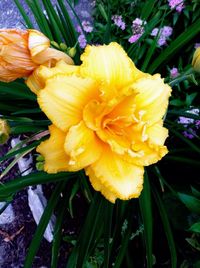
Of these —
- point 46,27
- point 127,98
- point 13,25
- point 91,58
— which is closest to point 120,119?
point 127,98

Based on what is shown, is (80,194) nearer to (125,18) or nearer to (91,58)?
(125,18)

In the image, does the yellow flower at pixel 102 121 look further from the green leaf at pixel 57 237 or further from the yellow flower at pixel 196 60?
the green leaf at pixel 57 237

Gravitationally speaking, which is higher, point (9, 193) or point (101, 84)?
point (101, 84)

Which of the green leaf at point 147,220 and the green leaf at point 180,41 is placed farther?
the green leaf at point 180,41

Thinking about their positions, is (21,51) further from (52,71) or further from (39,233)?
(39,233)

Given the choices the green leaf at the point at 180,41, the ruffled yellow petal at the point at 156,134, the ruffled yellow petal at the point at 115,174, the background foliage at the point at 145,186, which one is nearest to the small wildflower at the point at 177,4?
the background foliage at the point at 145,186

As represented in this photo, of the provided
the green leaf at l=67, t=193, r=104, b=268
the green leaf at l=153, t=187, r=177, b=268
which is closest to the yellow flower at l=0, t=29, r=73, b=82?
the green leaf at l=67, t=193, r=104, b=268

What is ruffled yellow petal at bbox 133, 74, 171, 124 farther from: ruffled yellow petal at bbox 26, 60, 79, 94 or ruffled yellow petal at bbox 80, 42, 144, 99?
ruffled yellow petal at bbox 26, 60, 79, 94
